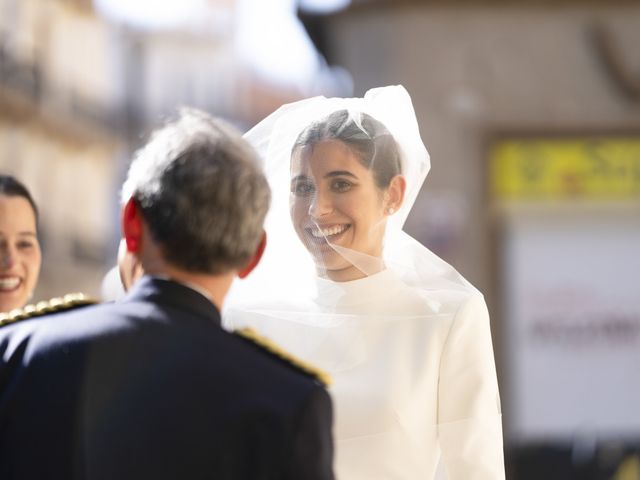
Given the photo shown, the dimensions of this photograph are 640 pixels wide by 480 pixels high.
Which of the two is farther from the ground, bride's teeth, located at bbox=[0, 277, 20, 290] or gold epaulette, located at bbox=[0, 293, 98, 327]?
gold epaulette, located at bbox=[0, 293, 98, 327]

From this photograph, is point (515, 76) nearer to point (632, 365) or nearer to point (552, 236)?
point (552, 236)

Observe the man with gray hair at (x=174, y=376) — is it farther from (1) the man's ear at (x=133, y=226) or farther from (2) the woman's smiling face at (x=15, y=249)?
(2) the woman's smiling face at (x=15, y=249)

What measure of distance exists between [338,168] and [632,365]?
1024 centimetres

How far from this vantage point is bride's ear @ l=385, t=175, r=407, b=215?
375 cm

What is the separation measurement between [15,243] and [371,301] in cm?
124

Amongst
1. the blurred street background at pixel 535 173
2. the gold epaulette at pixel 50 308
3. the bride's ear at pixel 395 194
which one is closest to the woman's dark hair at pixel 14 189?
the bride's ear at pixel 395 194

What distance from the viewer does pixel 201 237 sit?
7.65 ft

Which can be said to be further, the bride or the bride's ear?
the bride's ear

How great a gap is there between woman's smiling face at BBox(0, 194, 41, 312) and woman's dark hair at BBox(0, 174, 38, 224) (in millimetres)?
11

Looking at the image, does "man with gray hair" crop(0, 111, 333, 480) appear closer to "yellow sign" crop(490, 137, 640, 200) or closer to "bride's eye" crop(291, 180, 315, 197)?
"bride's eye" crop(291, 180, 315, 197)

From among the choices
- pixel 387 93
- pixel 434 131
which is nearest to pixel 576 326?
pixel 434 131

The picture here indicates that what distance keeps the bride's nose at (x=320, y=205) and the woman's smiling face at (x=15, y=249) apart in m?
1.07

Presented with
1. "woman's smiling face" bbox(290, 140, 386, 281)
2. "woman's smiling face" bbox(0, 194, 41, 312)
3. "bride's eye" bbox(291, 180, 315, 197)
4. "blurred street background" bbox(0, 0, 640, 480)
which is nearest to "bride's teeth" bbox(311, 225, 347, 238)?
"woman's smiling face" bbox(290, 140, 386, 281)

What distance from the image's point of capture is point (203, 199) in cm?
233
